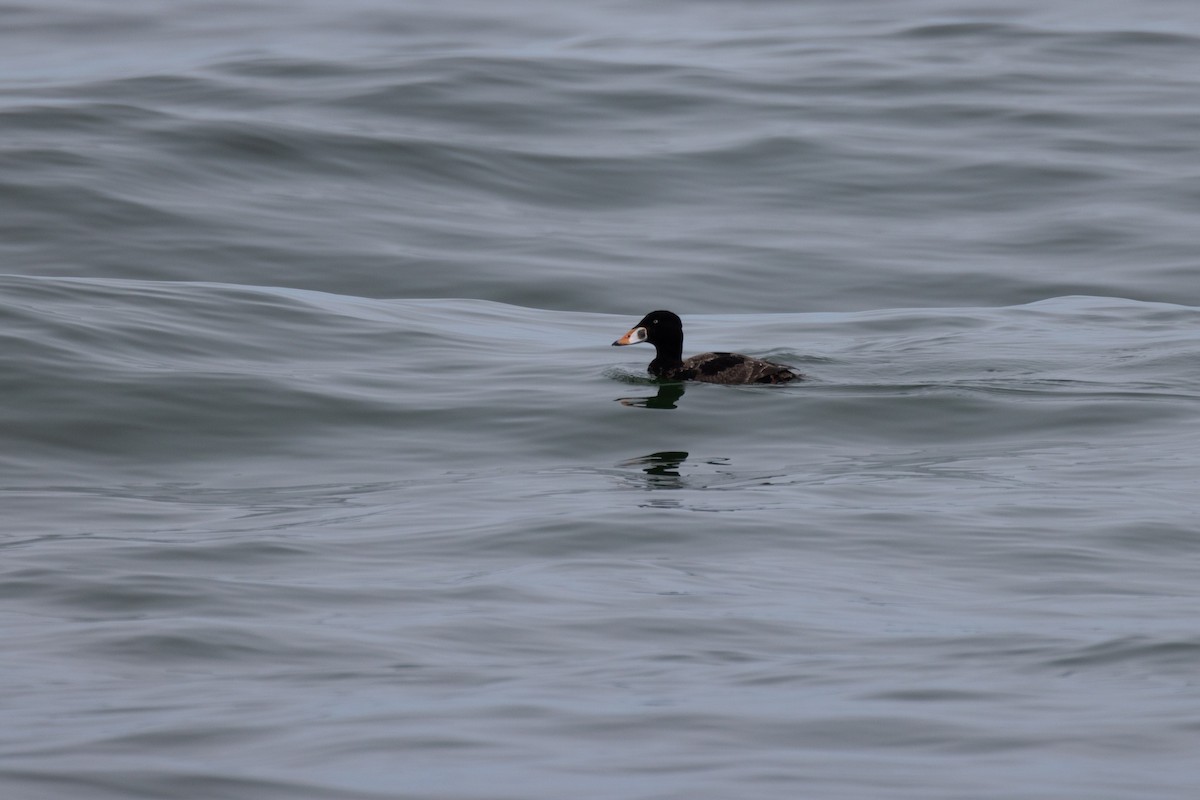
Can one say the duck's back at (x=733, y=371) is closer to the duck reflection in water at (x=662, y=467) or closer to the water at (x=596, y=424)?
the water at (x=596, y=424)

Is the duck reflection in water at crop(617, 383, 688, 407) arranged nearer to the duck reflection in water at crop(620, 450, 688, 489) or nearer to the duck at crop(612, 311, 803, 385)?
the duck at crop(612, 311, 803, 385)

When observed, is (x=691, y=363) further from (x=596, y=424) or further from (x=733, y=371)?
(x=596, y=424)

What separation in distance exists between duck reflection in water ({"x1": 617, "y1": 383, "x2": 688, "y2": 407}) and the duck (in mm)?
245

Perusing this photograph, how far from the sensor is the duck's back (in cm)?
1529

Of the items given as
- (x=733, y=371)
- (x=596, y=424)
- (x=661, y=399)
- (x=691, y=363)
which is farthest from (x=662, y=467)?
(x=691, y=363)

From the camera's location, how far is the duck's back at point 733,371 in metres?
15.3

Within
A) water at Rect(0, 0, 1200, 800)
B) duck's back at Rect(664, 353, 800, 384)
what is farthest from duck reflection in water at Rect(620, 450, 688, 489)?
duck's back at Rect(664, 353, 800, 384)

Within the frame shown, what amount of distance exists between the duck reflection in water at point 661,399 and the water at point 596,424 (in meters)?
0.05

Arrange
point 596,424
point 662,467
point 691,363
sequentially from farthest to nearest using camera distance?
1. point 691,363
2. point 596,424
3. point 662,467

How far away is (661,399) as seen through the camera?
15328mm

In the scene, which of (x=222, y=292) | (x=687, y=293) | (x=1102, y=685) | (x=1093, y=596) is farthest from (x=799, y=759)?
(x=687, y=293)

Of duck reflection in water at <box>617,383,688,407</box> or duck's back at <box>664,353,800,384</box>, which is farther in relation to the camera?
duck's back at <box>664,353,800,384</box>

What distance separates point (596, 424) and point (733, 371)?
1.58 meters

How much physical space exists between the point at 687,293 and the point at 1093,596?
11805 mm
